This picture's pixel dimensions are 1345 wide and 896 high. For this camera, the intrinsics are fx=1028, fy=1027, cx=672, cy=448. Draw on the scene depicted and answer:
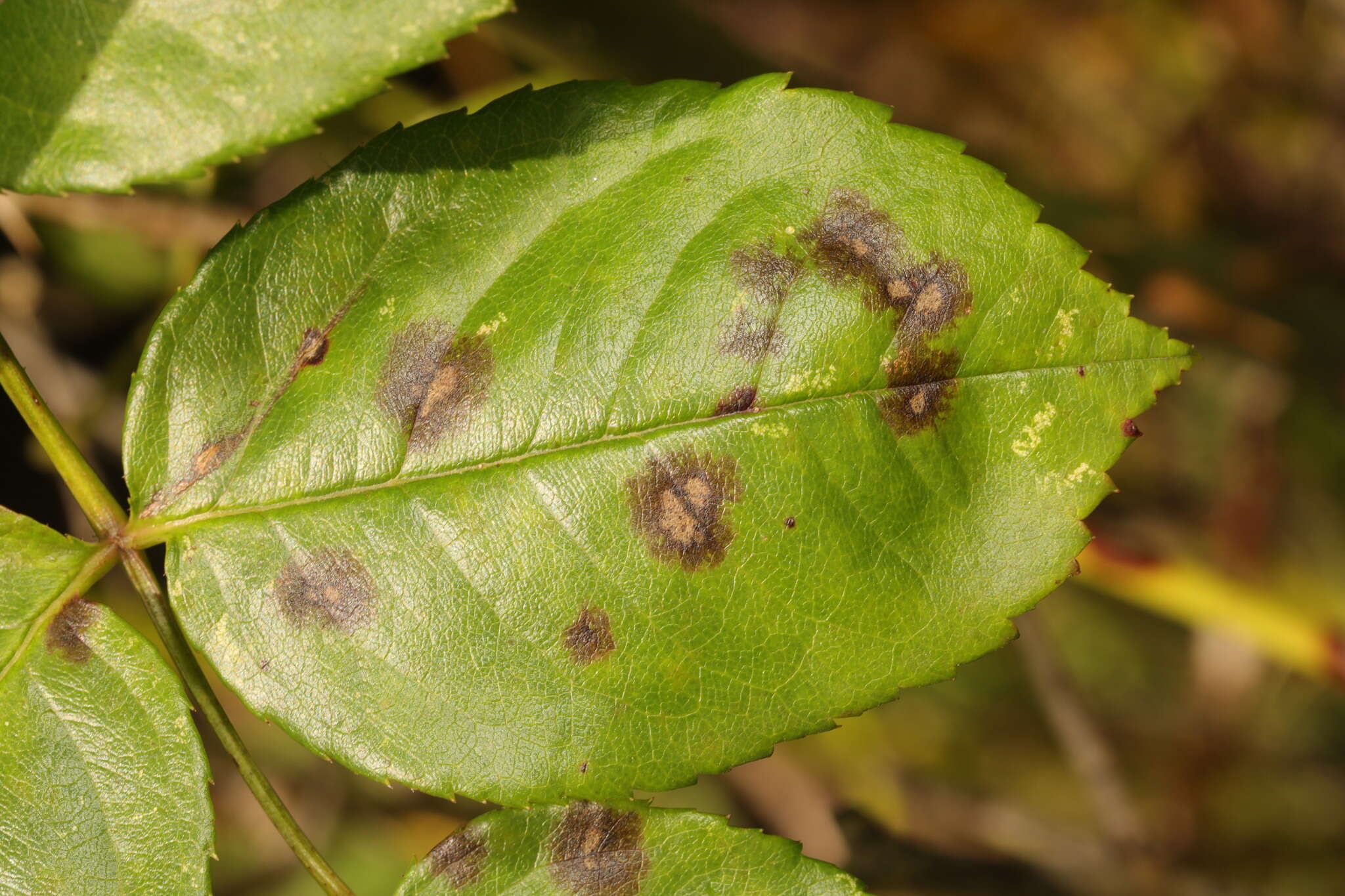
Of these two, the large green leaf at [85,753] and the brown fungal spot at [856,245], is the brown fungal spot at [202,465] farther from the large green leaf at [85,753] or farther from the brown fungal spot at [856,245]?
the brown fungal spot at [856,245]

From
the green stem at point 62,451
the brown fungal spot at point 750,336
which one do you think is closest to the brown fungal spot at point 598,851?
the brown fungal spot at point 750,336

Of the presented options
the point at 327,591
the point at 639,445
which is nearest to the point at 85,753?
the point at 327,591

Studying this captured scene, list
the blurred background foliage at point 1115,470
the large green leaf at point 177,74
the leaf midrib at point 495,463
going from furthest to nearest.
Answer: the blurred background foliage at point 1115,470, the leaf midrib at point 495,463, the large green leaf at point 177,74

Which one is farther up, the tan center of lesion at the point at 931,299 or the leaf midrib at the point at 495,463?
the tan center of lesion at the point at 931,299

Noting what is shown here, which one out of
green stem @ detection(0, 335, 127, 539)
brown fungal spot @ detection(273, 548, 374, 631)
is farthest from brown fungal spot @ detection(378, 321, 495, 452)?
green stem @ detection(0, 335, 127, 539)

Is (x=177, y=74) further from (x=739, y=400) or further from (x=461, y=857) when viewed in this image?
(x=461, y=857)

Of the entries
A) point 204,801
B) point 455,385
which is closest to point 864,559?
point 455,385

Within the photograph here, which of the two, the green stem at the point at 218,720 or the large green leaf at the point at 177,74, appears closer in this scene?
the large green leaf at the point at 177,74
